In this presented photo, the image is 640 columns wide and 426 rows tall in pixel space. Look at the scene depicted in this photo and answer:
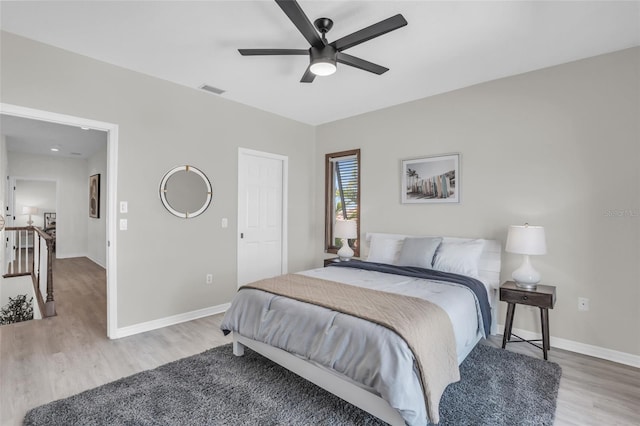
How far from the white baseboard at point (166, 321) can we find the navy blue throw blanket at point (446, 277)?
183 centimetres

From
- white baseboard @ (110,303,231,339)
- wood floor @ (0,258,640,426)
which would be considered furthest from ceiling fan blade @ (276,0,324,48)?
white baseboard @ (110,303,231,339)

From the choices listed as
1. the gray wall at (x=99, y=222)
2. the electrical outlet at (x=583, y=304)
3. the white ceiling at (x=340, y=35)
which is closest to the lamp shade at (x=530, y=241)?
the electrical outlet at (x=583, y=304)

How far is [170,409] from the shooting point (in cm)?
199

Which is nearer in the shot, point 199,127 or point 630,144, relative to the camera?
point 630,144

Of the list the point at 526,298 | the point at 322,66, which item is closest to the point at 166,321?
the point at 322,66

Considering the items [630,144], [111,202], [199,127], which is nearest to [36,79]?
[111,202]

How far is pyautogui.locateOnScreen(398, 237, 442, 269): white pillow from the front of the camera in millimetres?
3277

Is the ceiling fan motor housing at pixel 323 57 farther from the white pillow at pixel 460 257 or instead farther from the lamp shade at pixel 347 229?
the lamp shade at pixel 347 229

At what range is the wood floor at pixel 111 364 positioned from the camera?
205 cm

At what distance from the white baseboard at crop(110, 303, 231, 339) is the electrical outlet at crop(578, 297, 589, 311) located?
12.4 feet

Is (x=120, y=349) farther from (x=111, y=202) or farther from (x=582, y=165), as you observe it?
(x=582, y=165)

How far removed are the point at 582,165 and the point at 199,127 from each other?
3.97 meters

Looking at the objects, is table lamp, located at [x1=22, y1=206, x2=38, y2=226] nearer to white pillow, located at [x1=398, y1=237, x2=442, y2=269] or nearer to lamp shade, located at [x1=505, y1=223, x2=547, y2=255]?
white pillow, located at [x1=398, y1=237, x2=442, y2=269]

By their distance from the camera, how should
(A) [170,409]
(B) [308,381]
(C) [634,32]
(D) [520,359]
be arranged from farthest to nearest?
(D) [520,359] < (C) [634,32] < (B) [308,381] < (A) [170,409]
